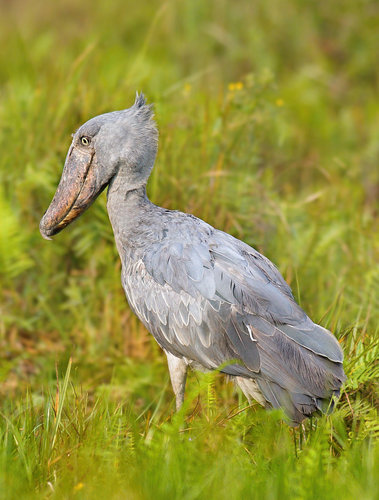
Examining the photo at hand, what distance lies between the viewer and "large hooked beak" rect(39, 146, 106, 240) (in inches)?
146

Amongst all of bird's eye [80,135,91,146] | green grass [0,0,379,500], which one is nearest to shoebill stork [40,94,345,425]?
bird's eye [80,135,91,146]

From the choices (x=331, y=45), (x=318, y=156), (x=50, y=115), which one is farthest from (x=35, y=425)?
(x=331, y=45)

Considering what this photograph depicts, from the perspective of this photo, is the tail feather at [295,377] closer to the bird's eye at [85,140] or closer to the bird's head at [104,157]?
the bird's head at [104,157]

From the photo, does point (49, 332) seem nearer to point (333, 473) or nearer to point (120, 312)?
point (120, 312)

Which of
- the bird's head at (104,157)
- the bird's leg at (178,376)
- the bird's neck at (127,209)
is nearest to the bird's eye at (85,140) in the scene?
the bird's head at (104,157)

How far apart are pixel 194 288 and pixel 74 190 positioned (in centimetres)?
78

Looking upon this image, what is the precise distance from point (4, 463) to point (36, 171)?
2.27 m

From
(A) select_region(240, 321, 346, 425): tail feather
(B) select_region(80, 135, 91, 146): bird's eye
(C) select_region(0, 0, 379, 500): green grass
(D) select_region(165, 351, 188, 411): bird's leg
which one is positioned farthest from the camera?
(B) select_region(80, 135, 91, 146): bird's eye

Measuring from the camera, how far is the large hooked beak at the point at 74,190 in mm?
3701

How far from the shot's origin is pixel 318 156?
6977mm

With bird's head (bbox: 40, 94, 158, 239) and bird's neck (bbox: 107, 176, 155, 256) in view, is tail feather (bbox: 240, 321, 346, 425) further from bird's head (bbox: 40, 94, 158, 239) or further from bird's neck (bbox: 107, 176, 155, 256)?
bird's head (bbox: 40, 94, 158, 239)

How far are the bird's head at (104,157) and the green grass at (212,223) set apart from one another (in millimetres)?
740

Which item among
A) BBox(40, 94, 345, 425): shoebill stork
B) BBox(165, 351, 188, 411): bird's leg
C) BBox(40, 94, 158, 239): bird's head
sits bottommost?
BBox(165, 351, 188, 411): bird's leg

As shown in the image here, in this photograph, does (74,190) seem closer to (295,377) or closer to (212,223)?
(212,223)
